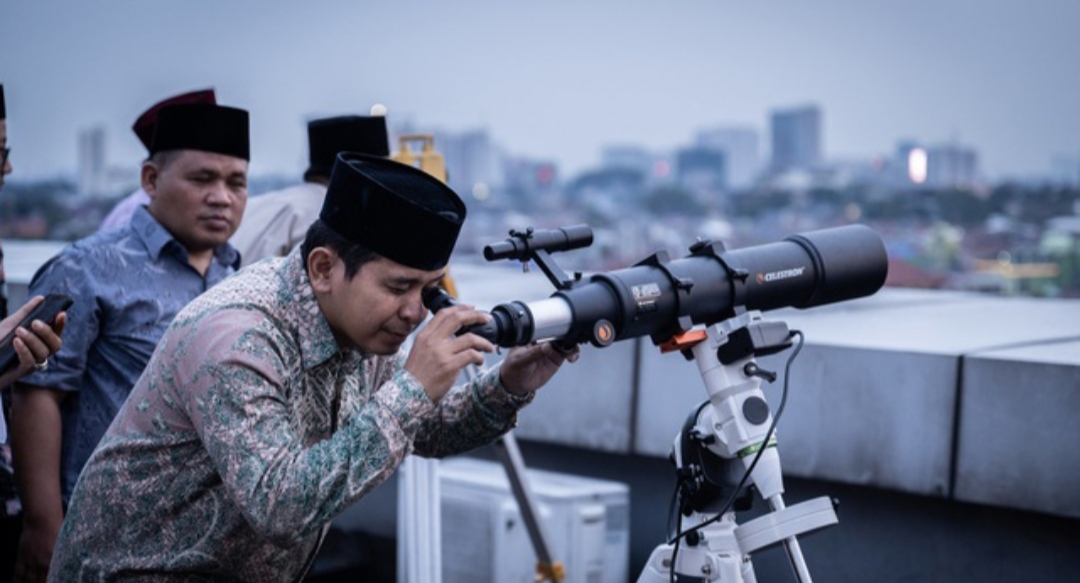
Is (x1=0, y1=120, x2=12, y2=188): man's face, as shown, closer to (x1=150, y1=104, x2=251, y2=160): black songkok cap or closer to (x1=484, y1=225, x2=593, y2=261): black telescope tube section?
(x1=150, y1=104, x2=251, y2=160): black songkok cap

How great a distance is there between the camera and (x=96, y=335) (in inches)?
150

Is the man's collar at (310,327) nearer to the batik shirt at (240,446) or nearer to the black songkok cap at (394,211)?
the batik shirt at (240,446)

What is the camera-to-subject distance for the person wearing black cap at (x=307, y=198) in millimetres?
4691

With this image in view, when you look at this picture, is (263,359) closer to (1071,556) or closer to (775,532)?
(775,532)

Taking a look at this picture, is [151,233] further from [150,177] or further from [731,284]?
[731,284]

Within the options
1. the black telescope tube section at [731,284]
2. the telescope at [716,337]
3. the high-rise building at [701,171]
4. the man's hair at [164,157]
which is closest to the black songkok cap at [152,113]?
the man's hair at [164,157]


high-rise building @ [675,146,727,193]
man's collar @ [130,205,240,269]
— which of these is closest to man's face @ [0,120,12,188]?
man's collar @ [130,205,240,269]

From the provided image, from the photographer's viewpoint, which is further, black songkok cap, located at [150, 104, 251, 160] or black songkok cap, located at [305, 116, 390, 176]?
black songkok cap, located at [305, 116, 390, 176]

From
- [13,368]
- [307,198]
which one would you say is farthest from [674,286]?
[307,198]

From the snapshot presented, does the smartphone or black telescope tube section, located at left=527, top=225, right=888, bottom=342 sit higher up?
black telescope tube section, located at left=527, top=225, right=888, bottom=342

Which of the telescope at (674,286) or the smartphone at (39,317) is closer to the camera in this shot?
the telescope at (674,286)

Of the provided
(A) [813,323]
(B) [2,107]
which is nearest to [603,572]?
(A) [813,323]

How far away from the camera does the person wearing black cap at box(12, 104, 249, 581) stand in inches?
147

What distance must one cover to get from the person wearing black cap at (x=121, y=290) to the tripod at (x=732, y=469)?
167 cm
